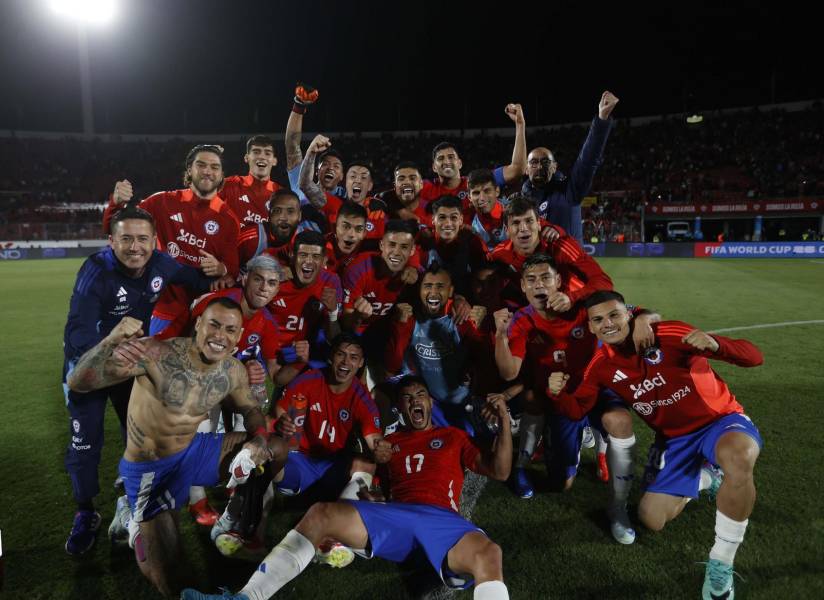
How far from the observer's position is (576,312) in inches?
165

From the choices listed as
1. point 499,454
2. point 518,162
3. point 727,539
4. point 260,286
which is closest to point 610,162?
point 518,162

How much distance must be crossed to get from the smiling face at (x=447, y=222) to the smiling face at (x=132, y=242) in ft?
8.13

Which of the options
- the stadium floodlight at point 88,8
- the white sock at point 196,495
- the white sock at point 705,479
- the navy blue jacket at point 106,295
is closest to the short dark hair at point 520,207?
the white sock at point 705,479

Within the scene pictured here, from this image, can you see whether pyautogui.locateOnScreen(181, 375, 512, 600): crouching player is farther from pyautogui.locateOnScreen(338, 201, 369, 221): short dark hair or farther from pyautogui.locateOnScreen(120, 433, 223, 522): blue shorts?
Answer: pyautogui.locateOnScreen(338, 201, 369, 221): short dark hair

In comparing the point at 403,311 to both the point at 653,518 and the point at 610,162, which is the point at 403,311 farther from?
the point at 610,162

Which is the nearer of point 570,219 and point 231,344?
point 231,344

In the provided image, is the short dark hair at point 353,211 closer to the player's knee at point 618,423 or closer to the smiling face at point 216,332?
the smiling face at point 216,332

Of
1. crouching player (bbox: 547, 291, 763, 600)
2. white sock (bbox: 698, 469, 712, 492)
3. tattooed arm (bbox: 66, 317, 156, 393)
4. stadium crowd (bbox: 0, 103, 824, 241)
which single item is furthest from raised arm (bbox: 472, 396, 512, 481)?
stadium crowd (bbox: 0, 103, 824, 241)

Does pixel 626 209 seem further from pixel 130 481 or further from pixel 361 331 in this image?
pixel 130 481

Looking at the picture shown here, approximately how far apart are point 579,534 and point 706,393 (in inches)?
46.8

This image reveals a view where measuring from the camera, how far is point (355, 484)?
345 cm

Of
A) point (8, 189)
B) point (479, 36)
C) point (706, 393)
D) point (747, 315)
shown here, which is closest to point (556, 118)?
point (479, 36)

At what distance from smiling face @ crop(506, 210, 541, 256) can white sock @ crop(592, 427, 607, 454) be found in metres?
1.65

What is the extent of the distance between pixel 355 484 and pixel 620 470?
5.68ft
